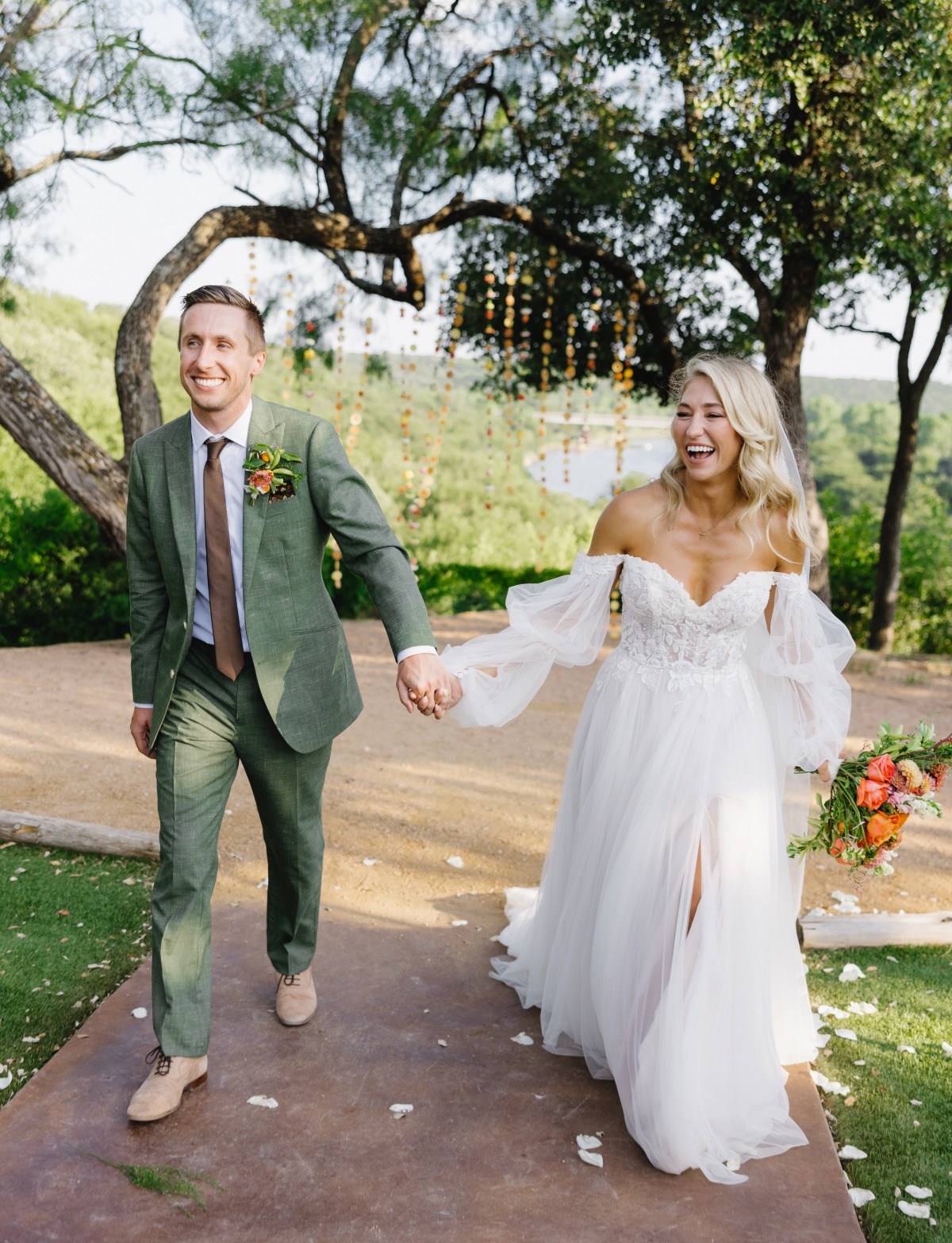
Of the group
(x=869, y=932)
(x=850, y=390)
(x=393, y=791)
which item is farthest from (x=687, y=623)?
(x=850, y=390)

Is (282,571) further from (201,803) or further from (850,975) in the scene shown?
(850,975)

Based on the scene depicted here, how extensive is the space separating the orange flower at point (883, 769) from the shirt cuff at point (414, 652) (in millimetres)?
1159

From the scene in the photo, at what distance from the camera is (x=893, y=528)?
36.5ft

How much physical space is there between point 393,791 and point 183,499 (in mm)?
3236

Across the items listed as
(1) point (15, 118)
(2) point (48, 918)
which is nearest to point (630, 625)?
(2) point (48, 918)

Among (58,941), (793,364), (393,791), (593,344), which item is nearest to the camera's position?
(58,941)

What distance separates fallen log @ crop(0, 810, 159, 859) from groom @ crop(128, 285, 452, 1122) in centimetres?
161

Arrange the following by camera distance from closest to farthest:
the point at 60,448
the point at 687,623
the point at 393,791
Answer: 1. the point at 687,623
2. the point at 393,791
3. the point at 60,448

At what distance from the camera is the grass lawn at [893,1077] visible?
8.20 ft

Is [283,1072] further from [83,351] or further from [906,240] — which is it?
[83,351]

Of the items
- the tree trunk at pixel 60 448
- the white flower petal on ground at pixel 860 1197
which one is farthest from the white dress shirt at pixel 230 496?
the tree trunk at pixel 60 448

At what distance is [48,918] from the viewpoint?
375cm

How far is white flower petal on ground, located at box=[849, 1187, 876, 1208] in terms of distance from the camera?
8.12 ft

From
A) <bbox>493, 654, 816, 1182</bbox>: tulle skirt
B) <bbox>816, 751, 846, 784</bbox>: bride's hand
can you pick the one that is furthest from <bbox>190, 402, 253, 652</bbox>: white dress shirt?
<bbox>816, 751, 846, 784</bbox>: bride's hand
